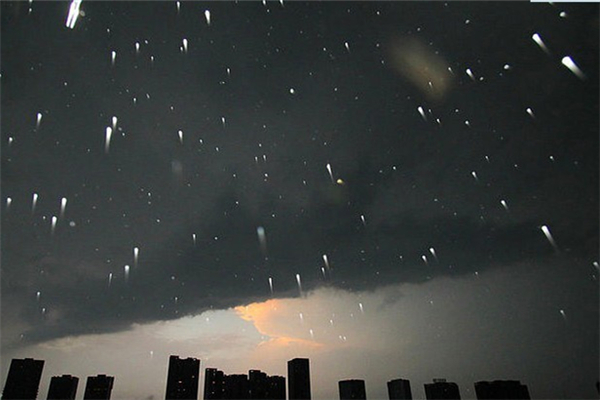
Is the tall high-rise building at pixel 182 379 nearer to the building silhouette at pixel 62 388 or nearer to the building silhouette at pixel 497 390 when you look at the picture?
the building silhouette at pixel 62 388

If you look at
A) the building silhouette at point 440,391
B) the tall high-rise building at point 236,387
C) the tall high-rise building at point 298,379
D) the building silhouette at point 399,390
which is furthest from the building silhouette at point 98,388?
the building silhouette at point 440,391

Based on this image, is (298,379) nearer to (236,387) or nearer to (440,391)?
(236,387)

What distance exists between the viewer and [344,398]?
5413 inches

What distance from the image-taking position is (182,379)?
120 meters

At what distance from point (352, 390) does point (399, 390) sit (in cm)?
1919

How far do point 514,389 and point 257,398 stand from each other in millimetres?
89651

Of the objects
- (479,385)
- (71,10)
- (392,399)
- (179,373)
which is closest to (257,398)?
(179,373)

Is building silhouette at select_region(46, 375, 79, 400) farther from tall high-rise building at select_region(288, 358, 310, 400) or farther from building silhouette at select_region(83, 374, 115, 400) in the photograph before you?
tall high-rise building at select_region(288, 358, 310, 400)

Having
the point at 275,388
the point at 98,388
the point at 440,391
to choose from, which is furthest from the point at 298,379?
the point at 98,388

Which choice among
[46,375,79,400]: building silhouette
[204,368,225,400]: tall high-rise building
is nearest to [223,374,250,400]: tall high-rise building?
[204,368,225,400]: tall high-rise building

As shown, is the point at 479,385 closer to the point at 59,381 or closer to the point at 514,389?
the point at 514,389

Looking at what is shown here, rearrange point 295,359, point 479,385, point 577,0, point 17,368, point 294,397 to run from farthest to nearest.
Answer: point 295,359 < point 294,397 < point 479,385 < point 17,368 < point 577,0

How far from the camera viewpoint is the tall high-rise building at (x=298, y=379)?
13012cm

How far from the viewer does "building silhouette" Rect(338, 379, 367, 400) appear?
138375 mm
